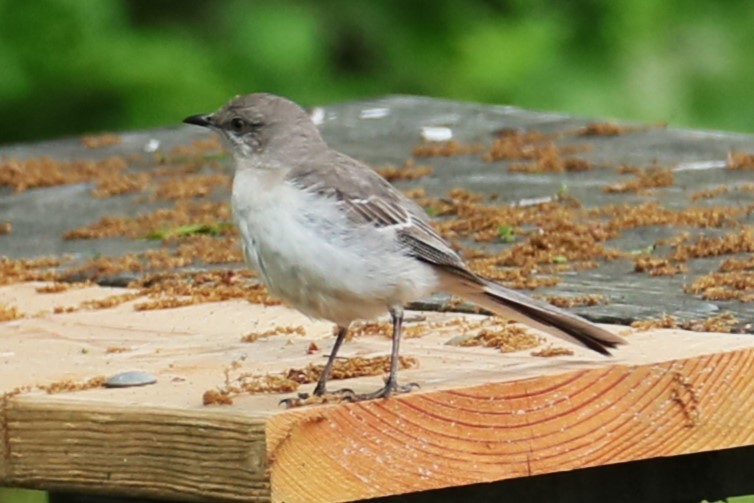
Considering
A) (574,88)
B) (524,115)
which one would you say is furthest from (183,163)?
(574,88)

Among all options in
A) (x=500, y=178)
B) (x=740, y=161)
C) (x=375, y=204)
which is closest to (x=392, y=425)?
(x=375, y=204)

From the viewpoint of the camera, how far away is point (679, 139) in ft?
22.8

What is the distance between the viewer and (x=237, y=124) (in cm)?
454

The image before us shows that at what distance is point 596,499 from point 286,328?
0.90m

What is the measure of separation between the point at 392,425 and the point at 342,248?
1.96ft

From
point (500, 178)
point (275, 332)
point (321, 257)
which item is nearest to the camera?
point (321, 257)

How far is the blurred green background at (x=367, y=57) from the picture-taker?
9.39 m

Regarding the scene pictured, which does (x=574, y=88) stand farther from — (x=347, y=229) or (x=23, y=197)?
(x=347, y=229)

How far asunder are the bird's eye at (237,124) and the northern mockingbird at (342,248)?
0.30 ft

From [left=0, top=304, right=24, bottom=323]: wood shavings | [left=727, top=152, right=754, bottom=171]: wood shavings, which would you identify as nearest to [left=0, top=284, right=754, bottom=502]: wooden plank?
[left=0, top=304, right=24, bottom=323]: wood shavings

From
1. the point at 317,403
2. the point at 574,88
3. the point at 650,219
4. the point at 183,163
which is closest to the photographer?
the point at 317,403

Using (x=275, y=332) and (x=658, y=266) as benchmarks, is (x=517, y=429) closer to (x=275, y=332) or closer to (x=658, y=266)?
(x=275, y=332)

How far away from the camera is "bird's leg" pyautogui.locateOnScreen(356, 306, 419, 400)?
140 inches

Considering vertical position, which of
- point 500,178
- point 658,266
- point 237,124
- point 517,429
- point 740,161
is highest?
point 237,124
